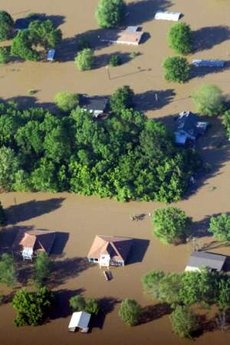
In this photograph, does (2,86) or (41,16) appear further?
(41,16)

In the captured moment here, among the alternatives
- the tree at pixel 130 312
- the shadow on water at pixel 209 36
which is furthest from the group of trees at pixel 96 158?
the shadow on water at pixel 209 36

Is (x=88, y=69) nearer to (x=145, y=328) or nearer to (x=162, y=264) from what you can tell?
(x=162, y=264)

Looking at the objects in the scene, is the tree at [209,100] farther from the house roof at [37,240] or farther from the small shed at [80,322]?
the small shed at [80,322]

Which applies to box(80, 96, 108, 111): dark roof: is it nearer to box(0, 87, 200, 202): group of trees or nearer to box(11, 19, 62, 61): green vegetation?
box(0, 87, 200, 202): group of trees


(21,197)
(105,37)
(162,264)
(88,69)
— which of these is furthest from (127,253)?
(105,37)

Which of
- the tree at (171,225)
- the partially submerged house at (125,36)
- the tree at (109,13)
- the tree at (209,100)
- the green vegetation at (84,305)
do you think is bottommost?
the green vegetation at (84,305)

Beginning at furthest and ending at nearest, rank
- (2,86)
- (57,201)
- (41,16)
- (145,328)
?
(41,16), (2,86), (57,201), (145,328)
